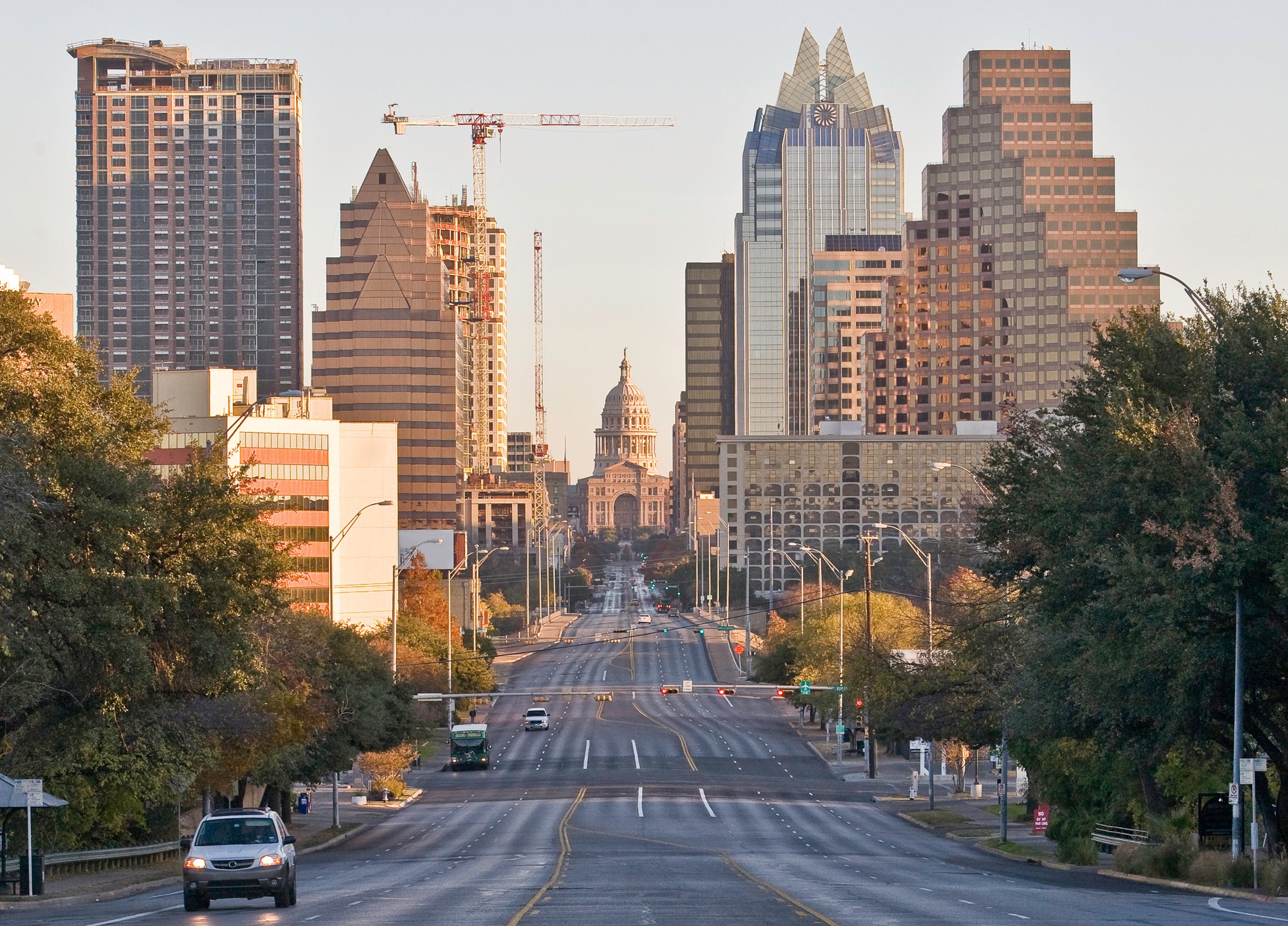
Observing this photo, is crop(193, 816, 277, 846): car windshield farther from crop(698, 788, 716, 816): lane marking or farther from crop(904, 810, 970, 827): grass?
crop(904, 810, 970, 827): grass

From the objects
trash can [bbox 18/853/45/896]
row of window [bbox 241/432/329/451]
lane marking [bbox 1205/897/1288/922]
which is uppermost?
row of window [bbox 241/432/329/451]

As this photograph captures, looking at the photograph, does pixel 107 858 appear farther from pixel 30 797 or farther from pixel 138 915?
pixel 138 915

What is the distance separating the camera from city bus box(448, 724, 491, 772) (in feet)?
306

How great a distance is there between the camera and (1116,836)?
156ft

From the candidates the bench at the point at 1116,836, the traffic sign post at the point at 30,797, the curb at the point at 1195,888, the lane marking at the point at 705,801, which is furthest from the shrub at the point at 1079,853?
the traffic sign post at the point at 30,797

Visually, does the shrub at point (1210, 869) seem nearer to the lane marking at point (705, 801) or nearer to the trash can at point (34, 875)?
the trash can at point (34, 875)

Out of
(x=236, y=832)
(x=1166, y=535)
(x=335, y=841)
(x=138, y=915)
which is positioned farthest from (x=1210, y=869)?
(x=335, y=841)

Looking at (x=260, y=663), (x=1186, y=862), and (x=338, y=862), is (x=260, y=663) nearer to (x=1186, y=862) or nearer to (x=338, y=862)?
(x=338, y=862)

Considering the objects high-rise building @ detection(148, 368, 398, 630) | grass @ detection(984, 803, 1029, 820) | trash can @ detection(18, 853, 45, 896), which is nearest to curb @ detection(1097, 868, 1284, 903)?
grass @ detection(984, 803, 1029, 820)

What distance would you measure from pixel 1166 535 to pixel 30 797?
22.2m

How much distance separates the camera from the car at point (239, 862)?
89.4ft

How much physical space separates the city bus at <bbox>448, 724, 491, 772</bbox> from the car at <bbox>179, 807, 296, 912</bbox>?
65.2 m

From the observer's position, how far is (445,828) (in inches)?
2418

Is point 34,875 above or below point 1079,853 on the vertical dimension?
above
